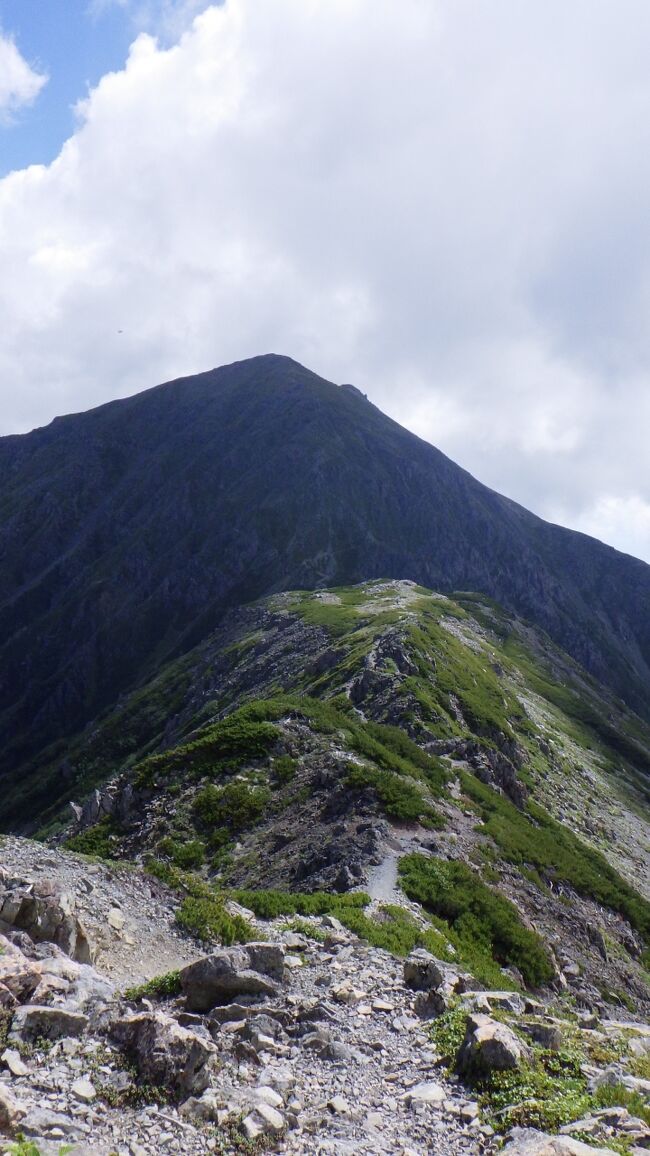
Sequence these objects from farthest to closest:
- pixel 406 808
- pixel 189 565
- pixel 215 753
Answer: pixel 189 565, pixel 215 753, pixel 406 808

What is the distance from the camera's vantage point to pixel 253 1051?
12.0 meters

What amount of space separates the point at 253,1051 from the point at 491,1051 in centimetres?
418

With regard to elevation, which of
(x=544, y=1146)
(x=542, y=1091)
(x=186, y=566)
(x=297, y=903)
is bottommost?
(x=297, y=903)

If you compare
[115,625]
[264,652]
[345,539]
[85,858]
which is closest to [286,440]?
[345,539]

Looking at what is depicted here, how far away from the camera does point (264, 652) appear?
8000 cm

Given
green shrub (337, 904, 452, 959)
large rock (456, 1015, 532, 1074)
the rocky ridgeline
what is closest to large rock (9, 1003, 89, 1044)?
the rocky ridgeline

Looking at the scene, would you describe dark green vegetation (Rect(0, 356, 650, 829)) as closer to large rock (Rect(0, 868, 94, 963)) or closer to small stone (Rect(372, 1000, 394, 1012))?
large rock (Rect(0, 868, 94, 963))

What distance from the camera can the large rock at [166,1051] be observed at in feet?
35.2

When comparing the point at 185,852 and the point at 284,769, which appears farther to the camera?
the point at 284,769

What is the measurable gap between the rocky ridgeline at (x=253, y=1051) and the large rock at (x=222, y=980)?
30mm

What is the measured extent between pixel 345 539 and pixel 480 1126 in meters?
164

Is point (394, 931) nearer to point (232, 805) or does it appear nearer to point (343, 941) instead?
point (343, 941)

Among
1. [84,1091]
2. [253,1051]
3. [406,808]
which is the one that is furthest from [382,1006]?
[406,808]

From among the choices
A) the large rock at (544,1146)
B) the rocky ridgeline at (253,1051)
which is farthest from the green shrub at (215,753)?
the large rock at (544,1146)
